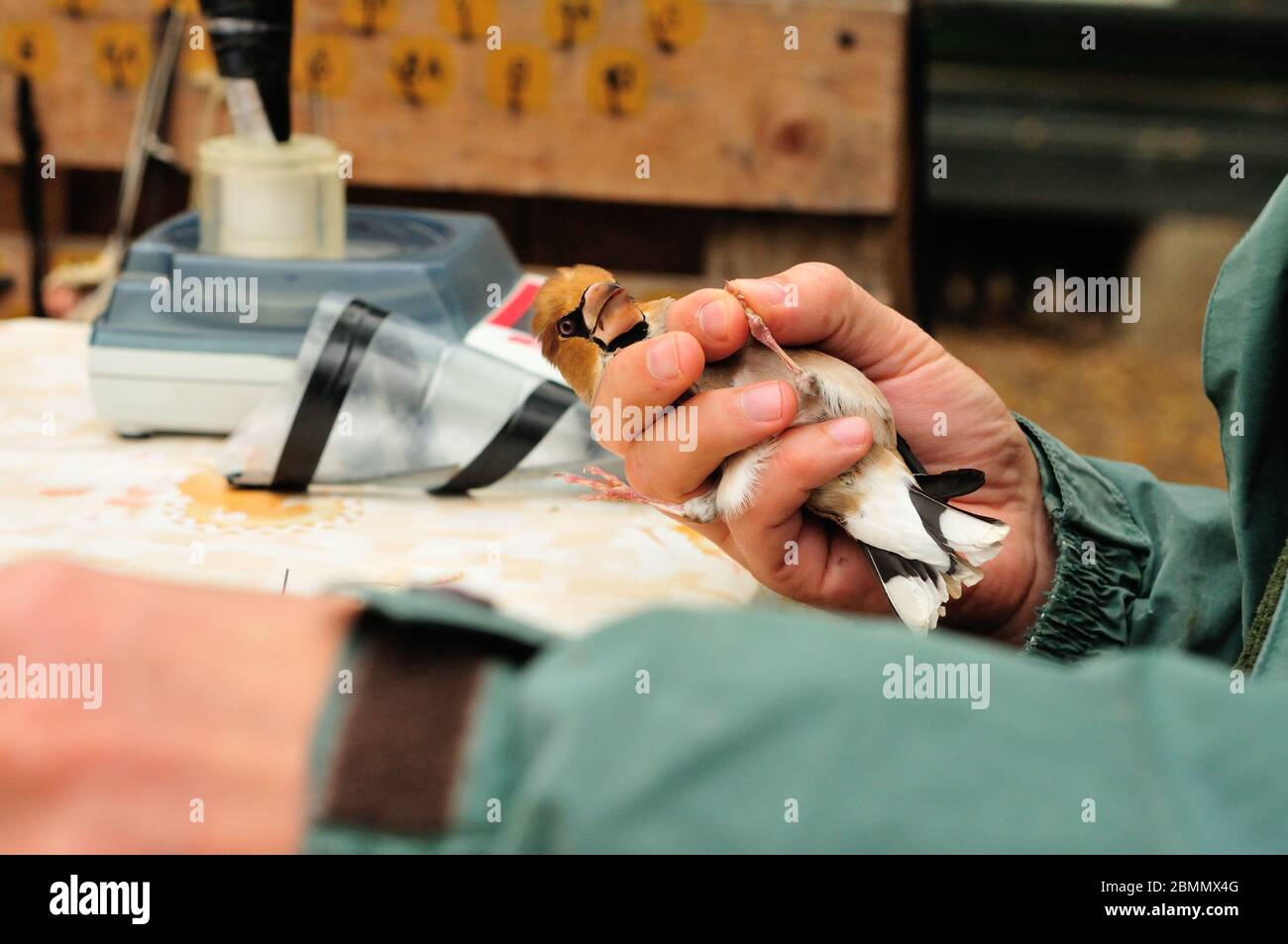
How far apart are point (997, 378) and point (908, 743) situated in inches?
139

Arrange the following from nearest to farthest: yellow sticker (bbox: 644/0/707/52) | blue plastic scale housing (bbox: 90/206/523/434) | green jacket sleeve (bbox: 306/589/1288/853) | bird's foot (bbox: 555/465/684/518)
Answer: green jacket sleeve (bbox: 306/589/1288/853)
bird's foot (bbox: 555/465/684/518)
blue plastic scale housing (bbox: 90/206/523/434)
yellow sticker (bbox: 644/0/707/52)

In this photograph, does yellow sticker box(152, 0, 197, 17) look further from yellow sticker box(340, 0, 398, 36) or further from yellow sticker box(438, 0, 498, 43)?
yellow sticker box(438, 0, 498, 43)

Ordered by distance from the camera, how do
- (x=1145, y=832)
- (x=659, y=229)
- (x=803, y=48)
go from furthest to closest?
(x=659, y=229), (x=803, y=48), (x=1145, y=832)

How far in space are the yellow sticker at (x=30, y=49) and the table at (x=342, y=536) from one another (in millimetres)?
1287

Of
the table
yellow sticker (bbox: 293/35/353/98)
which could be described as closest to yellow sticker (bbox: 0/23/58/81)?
yellow sticker (bbox: 293/35/353/98)

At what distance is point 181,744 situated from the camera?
319mm

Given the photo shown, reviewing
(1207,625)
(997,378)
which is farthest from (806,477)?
(997,378)

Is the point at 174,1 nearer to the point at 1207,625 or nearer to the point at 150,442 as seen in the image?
the point at 150,442

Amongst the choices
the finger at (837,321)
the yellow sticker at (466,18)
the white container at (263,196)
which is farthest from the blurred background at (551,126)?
the finger at (837,321)

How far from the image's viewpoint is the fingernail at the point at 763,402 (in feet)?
2.38

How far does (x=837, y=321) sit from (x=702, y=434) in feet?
0.60

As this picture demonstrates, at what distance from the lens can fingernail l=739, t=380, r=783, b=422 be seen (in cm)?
73

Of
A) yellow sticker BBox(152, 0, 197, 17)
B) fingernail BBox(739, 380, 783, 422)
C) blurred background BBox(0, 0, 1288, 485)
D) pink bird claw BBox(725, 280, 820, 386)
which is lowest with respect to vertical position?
fingernail BBox(739, 380, 783, 422)

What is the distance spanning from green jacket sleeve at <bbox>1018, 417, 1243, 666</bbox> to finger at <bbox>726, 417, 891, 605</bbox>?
140 mm
